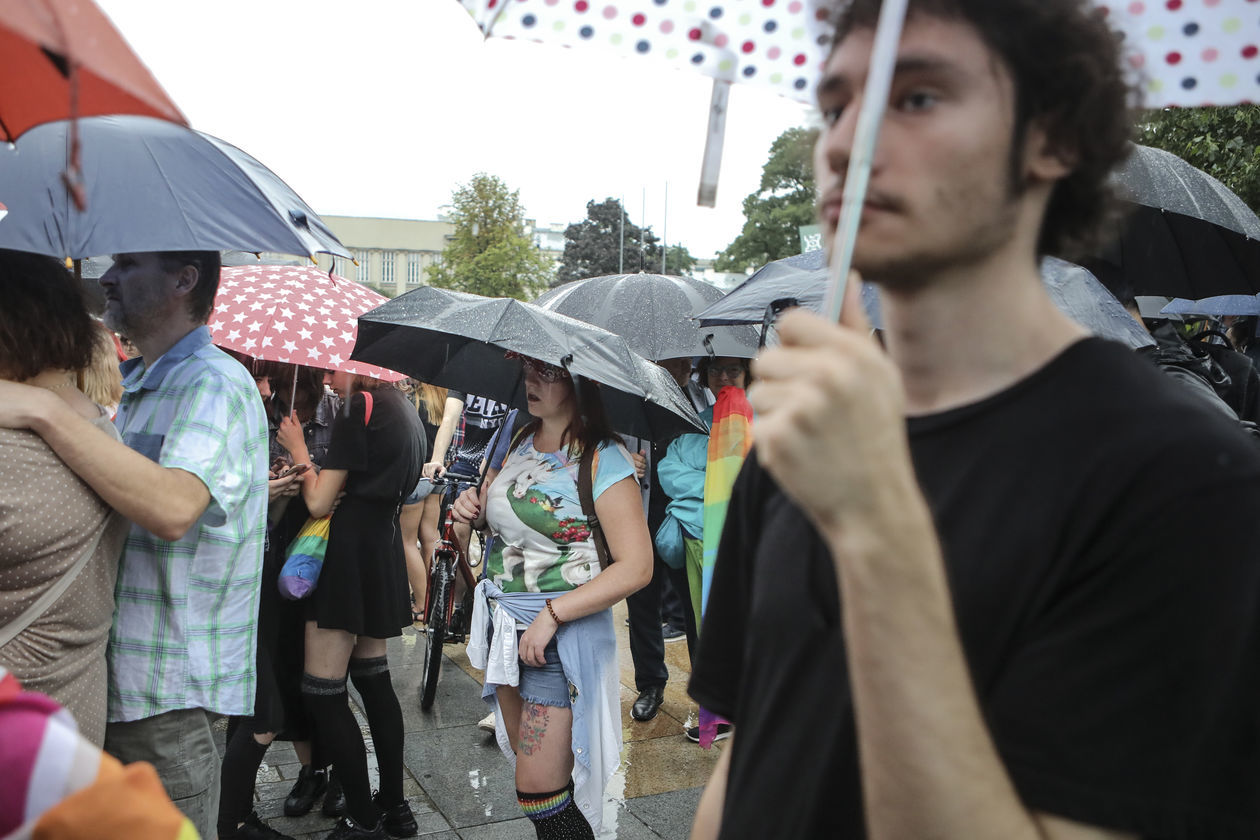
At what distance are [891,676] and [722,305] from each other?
3.65 metres

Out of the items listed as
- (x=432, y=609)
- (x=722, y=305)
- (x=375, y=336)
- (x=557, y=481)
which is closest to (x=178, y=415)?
(x=557, y=481)

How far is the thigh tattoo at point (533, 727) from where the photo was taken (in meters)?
3.56

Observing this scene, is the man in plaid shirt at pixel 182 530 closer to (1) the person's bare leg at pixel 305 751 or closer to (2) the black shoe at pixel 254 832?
(2) the black shoe at pixel 254 832

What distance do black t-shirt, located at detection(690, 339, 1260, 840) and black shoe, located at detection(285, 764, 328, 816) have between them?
4.05 meters

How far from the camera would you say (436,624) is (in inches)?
241

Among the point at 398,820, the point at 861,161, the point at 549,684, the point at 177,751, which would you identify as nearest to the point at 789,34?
the point at 861,161

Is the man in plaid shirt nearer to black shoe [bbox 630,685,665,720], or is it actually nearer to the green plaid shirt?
the green plaid shirt

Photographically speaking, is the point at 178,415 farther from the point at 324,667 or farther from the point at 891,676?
the point at 891,676

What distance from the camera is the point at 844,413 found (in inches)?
32.9

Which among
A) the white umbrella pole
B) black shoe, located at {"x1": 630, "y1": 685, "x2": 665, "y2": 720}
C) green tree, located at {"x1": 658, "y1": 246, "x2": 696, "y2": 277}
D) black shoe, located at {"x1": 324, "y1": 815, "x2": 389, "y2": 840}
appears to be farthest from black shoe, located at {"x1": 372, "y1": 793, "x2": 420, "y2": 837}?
green tree, located at {"x1": 658, "y1": 246, "x2": 696, "y2": 277}

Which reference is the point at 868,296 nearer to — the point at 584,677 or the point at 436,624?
the point at 584,677

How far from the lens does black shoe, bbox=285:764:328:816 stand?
4.70 metres

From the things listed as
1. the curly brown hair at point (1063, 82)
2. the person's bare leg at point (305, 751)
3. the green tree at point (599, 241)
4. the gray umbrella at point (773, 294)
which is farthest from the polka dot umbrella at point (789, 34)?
the green tree at point (599, 241)

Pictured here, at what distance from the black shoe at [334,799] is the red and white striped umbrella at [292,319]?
195 cm
